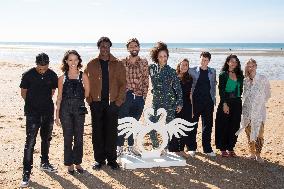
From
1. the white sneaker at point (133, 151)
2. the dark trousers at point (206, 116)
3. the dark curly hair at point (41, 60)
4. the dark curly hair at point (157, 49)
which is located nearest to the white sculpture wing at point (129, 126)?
the white sneaker at point (133, 151)

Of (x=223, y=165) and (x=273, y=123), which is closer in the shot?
(x=223, y=165)

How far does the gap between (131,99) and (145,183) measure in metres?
1.52

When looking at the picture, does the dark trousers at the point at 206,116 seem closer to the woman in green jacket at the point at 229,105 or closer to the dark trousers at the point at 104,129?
the woman in green jacket at the point at 229,105

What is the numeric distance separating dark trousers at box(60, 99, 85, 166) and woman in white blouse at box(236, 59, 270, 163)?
2.93 metres

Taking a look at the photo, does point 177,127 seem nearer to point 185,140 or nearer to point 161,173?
point 185,140

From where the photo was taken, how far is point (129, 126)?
22.5 feet

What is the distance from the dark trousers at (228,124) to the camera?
7434 millimetres

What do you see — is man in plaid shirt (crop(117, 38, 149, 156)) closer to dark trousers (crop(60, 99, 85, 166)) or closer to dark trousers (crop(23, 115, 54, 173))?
dark trousers (crop(60, 99, 85, 166))

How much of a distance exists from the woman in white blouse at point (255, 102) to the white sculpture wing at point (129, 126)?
194cm

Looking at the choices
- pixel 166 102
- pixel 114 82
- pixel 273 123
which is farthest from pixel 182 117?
pixel 273 123

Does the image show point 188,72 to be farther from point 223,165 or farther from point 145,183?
point 145,183

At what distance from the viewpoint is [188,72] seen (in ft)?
24.4

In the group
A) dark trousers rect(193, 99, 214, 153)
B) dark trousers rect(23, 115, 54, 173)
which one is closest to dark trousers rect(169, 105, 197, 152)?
dark trousers rect(193, 99, 214, 153)

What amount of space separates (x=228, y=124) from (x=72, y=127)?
285cm
